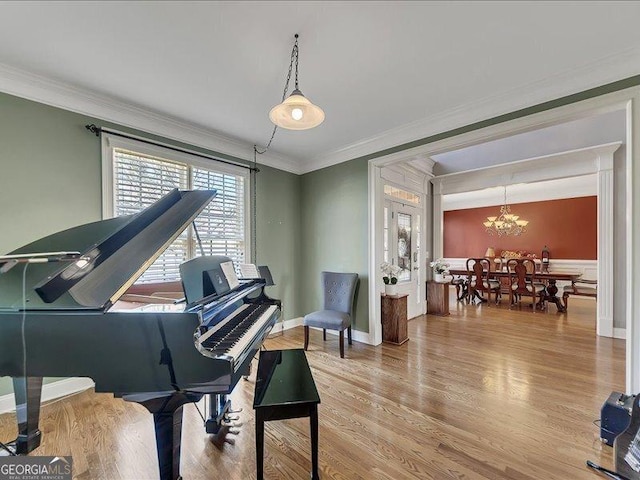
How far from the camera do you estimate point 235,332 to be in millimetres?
1703

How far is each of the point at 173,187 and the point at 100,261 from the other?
196cm

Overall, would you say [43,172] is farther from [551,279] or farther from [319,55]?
[551,279]

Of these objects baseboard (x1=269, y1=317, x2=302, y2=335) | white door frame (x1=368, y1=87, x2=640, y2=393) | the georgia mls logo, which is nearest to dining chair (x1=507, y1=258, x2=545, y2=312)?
white door frame (x1=368, y1=87, x2=640, y2=393)

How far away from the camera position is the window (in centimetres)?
279

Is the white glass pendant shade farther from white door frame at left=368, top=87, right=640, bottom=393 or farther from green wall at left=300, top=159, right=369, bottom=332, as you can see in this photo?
green wall at left=300, top=159, right=369, bottom=332

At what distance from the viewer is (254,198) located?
4.05 metres

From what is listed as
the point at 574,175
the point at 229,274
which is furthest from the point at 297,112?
the point at 574,175

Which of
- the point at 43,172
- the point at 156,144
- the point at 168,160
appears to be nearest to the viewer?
the point at 43,172

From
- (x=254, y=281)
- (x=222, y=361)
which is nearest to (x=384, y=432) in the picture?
(x=222, y=361)

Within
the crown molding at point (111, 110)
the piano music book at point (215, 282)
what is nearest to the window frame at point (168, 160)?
the crown molding at point (111, 110)

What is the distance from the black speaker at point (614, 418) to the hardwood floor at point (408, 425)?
81mm

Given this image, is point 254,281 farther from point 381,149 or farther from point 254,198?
point 381,149

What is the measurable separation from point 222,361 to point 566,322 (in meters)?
5.99

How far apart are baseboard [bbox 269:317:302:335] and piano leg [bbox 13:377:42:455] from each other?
8.86 ft
